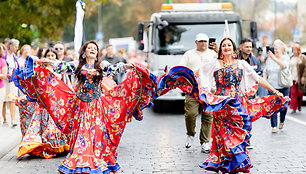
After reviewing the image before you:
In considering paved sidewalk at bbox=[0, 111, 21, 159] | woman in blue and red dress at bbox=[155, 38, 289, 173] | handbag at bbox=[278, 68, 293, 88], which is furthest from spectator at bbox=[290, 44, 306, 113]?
paved sidewalk at bbox=[0, 111, 21, 159]

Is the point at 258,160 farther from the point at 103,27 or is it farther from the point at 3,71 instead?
the point at 103,27

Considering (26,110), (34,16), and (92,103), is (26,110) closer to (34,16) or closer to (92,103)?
(92,103)

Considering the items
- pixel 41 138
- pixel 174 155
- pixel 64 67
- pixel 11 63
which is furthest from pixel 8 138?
pixel 64 67

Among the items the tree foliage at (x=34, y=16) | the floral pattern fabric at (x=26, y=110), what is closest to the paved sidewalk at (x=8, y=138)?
the floral pattern fabric at (x=26, y=110)

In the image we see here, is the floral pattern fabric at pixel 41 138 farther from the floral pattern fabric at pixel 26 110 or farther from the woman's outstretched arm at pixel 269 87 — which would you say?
the woman's outstretched arm at pixel 269 87

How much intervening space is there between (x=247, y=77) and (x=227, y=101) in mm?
940

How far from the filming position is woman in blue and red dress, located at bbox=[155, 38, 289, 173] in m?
6.53

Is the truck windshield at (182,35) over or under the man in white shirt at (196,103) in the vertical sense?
over

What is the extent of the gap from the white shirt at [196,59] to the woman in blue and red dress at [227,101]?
1578 millimetres

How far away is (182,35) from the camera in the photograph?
15320 mm

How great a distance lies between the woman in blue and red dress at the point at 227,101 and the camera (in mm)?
6531

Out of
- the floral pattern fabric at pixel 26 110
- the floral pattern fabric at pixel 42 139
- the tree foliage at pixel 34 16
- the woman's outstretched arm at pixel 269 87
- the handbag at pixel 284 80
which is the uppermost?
the tree foliage at pixel 34 16

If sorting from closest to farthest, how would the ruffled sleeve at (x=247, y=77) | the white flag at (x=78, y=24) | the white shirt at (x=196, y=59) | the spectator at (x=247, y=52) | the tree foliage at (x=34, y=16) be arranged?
the ruffled sleeve at (x=247, y=77), the white flag at (x=78, y=24), the white shirt at (x=196, y=59), the spectator at (x=247, y=52), the tree foliage at (x=34, y=16)

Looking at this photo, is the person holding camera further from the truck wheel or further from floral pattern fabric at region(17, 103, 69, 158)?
the truck wheel
